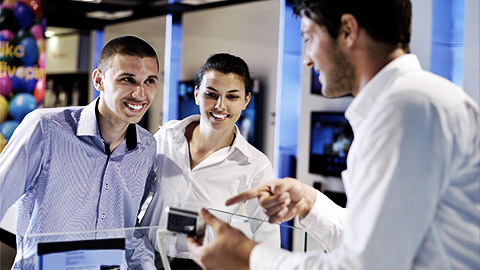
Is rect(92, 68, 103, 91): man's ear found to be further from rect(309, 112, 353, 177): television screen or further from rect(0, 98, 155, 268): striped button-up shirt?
rect(309, 112, 353, 177): television screen

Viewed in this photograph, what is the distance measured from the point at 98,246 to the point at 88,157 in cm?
67

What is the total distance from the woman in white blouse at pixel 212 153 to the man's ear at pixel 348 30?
0.50 m

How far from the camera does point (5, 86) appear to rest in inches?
215

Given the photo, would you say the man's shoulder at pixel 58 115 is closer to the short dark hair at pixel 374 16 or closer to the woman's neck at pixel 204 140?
the woman's neck at pixel 204 140

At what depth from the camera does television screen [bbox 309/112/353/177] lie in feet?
16.9

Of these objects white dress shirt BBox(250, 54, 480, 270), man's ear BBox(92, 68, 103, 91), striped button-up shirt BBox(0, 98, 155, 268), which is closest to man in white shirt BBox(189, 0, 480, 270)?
white dress shirt BBox(250, 54, 480, 270)

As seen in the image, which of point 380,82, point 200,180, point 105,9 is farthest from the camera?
point 105,9

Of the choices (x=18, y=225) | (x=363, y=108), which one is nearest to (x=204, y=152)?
(x=18, y=225)

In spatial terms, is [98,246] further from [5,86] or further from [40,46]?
[40,46]

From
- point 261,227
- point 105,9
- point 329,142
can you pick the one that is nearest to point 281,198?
point 261,227

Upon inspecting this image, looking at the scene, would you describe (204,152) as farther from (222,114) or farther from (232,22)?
(232,22)

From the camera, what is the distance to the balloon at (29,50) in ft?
18.4

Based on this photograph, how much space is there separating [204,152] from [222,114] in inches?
8.5

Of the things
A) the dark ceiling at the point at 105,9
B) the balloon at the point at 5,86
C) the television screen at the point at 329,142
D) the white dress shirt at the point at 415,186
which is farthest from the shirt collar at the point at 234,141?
the dark ceiling at the point at 105,9
